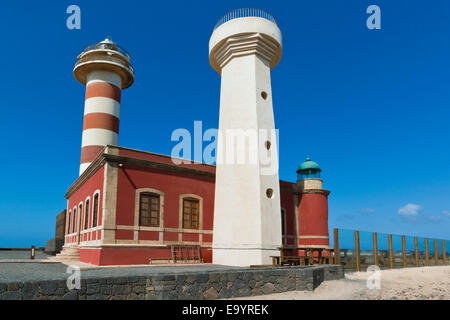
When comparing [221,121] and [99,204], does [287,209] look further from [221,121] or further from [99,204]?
[99,204]

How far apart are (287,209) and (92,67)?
17114 mm

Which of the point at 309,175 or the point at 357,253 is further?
the point at 309,175

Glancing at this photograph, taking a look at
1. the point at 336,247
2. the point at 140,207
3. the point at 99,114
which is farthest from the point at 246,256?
the point at 99,114

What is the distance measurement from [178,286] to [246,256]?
6.76 metres

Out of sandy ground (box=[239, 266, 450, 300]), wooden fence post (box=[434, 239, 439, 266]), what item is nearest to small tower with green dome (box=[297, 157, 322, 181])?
sandy ground (box=[239, 266, 450, 300])

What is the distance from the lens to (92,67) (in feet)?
81.1

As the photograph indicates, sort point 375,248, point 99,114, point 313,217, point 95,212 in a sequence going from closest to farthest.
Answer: point 95,212 < point 375,248 < point 313,217 < point 99,114

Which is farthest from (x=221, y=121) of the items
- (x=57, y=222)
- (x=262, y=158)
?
(x=57, y=222)

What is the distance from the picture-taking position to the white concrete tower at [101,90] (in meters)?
23.1

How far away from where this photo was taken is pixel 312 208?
21.8m

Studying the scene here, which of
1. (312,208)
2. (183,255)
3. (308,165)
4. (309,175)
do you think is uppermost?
(308,165)

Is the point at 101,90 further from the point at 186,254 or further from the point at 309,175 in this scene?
the point at 309,175

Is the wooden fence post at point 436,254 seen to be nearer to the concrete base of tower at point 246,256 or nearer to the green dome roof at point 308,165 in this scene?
the green dome roof at point 308,165

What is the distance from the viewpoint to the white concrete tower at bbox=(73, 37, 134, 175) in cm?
2314
